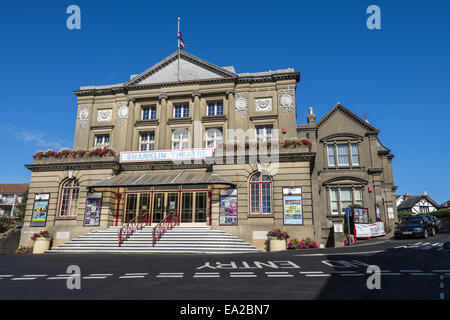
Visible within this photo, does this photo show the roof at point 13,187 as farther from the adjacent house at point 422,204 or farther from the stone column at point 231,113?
the adjacent house at point 422,204

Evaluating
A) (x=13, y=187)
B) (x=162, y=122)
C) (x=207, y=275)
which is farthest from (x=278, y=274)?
(x=13, y=187)

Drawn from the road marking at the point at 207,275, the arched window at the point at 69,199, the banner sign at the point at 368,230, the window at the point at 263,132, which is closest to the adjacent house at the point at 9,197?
the arched window at the point at 69,199

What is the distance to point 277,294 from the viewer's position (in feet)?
21.1

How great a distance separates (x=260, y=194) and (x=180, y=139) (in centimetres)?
934

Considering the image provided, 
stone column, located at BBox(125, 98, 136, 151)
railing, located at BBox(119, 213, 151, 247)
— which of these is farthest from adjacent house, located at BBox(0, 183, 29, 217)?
railing, located at BBox(119, 213, 151, 247)

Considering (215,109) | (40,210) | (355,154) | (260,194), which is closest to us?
(260,194)

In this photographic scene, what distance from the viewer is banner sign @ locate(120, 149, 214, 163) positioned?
22156 mm

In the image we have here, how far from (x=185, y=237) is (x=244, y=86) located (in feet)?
45.5

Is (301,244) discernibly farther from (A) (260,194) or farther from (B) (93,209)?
(B) (93,209)

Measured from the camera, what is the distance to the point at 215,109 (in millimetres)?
26141

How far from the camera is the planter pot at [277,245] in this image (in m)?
18.0

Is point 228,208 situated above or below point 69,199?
below

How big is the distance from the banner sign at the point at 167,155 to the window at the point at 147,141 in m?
3.12

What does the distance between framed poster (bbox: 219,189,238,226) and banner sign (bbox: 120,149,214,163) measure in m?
3.32
